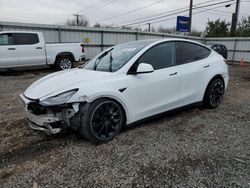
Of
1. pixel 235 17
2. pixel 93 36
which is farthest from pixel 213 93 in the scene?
pixel 235 17

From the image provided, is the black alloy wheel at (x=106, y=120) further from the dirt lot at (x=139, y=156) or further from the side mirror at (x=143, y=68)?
the side mirror at (x=143, y=68)

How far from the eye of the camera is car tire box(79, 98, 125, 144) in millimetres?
2713

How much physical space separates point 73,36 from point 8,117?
394 inches

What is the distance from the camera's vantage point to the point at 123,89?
299 centimetres

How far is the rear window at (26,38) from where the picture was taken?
8.94 meters

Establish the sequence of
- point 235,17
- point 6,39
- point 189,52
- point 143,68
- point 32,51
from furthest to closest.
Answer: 1. point 235,17
2. point 32,51
3. point 6,39
4. point 189,52
5. point 143,68

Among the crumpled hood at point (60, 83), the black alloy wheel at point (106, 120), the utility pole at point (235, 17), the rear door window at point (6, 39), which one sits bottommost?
the black alloy wheel at point (106, 120)

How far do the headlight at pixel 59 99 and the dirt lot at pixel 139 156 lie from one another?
0.68 m

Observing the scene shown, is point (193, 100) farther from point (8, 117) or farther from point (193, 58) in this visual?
point (8, 117)

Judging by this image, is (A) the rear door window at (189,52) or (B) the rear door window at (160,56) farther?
(A) the rear door window at (189,52)

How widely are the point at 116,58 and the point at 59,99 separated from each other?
1325 mm

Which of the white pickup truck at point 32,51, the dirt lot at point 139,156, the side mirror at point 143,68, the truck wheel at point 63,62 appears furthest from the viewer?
the truck wheel at point 63,62

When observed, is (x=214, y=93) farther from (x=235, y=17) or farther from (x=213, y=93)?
(x=235, y=17)

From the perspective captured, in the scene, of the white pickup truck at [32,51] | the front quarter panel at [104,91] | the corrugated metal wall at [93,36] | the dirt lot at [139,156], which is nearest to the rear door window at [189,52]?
the dirt lot at [139,156]
